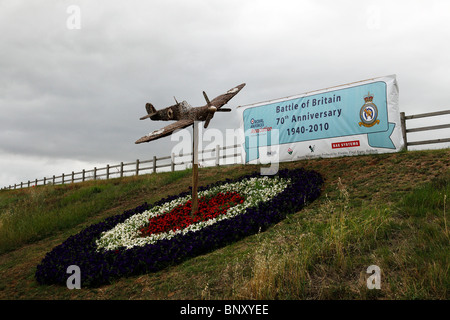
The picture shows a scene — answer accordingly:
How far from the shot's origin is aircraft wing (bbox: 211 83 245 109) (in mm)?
11102

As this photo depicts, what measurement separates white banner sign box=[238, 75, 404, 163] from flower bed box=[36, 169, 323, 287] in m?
3.21

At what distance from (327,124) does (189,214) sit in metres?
7.91

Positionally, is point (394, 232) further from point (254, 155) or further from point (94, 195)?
point (94, 195)

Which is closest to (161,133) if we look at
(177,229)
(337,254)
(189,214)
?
(177,229)

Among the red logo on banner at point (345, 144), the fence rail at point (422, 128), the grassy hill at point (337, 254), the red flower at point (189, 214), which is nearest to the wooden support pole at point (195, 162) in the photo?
the red flower at point (189, 214)

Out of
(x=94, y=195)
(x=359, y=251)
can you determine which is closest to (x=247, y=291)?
(x=359, y=251)

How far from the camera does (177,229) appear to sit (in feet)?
32.1

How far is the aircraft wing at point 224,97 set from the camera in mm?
11102

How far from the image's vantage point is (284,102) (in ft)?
54.1

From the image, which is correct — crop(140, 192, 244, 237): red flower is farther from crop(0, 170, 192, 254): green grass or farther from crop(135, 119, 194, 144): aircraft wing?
crop(0, 170, 192, 254): green grass

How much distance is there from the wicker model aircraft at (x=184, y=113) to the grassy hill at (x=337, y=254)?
405 centimetres

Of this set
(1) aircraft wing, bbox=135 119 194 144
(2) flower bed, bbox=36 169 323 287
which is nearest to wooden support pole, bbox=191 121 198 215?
(2) flower bed, bbox=36 169 323 287

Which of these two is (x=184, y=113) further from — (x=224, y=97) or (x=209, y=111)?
(x=224, y=97)
